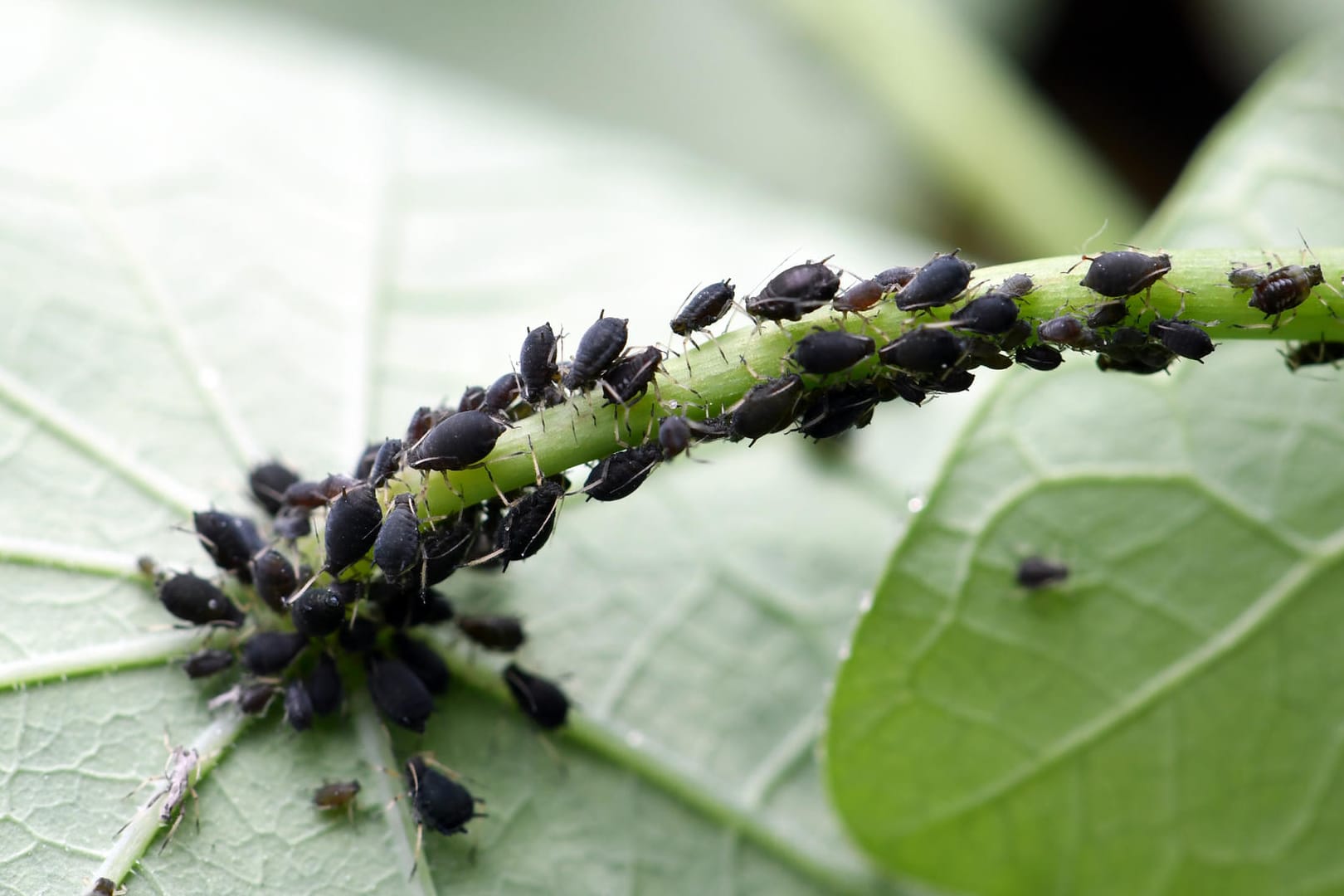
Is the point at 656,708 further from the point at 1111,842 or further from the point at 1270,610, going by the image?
the point at 1270,610

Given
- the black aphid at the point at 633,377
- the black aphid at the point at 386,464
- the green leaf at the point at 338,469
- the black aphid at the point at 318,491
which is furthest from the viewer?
the green leaf at the point at 338,469

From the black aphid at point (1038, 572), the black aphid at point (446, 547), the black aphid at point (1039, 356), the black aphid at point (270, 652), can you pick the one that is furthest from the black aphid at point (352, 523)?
the black aphid at point (1038, 572)

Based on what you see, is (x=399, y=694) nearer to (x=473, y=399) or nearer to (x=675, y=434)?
(x=473, y=399)

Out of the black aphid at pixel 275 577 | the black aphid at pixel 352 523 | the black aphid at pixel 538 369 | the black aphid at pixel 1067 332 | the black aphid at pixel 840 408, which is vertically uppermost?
the black aphid at pixel 1067 332

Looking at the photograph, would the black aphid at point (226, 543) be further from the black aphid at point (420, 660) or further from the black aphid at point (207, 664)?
the black aphid at point (420, 660)

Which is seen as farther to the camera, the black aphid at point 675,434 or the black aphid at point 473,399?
the black aphid at point 473,399

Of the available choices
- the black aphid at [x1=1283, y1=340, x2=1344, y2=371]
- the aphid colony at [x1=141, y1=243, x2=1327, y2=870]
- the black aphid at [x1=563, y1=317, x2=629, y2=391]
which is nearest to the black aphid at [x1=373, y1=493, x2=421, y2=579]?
the aphid colony at [x1=141, y1=243, x2=1327, y2=870]

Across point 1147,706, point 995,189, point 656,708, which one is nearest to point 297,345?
point 656,708
